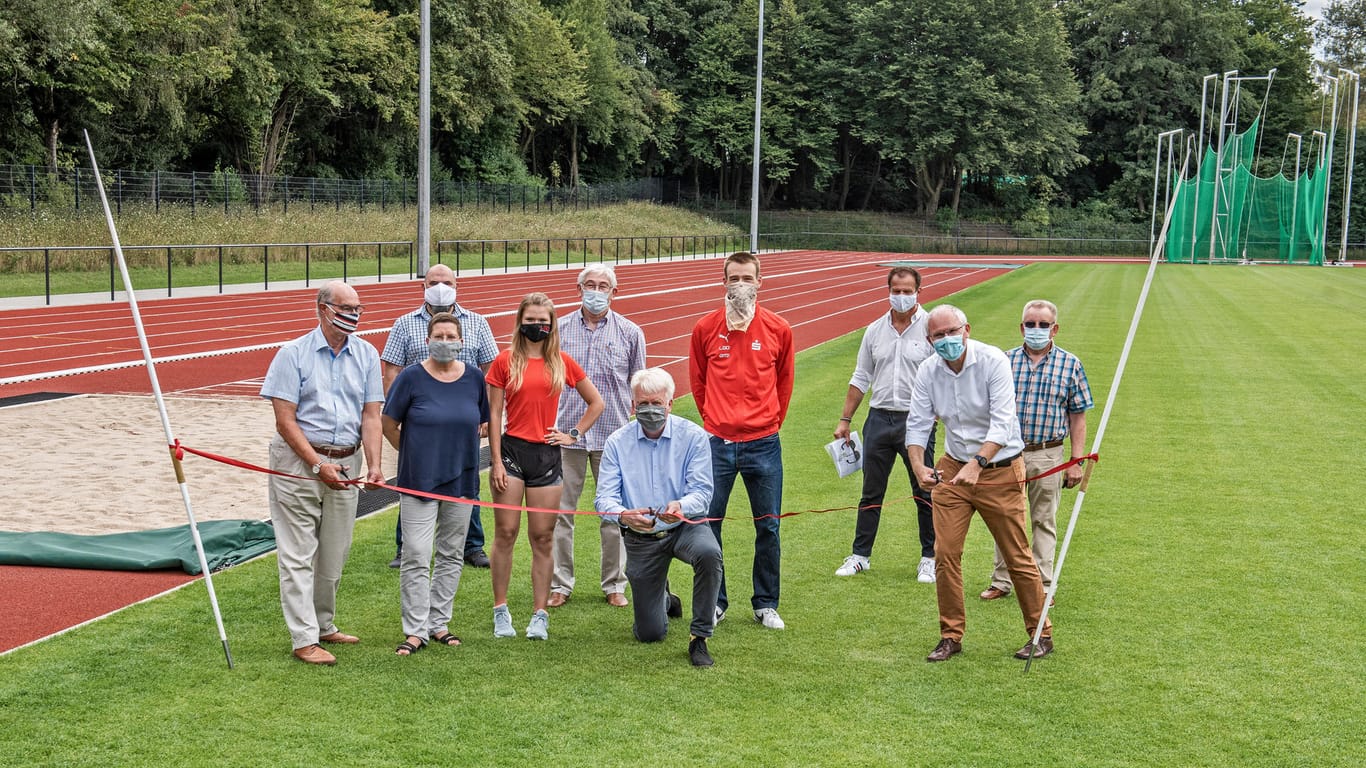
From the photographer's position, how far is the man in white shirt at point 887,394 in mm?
8031

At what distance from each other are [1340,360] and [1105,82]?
69.4m

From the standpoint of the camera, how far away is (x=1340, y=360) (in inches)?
822

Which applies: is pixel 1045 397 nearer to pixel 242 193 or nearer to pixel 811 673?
pixel 811 673

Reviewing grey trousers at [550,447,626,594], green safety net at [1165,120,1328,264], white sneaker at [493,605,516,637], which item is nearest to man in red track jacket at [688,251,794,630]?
grey trousers at [550,447,626,594]

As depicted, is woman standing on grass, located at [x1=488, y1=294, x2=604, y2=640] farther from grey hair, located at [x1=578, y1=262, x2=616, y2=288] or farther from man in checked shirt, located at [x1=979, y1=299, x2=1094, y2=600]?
man in checked shirt, located at [x1=979, y1=299, x2=1094, y2=600]

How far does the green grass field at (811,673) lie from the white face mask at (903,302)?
168 cm

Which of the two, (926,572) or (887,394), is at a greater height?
(887,394)

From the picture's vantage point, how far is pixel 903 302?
316 inches

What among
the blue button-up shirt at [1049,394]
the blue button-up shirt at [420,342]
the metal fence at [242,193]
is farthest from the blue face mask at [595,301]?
the metal fence at [242,193]

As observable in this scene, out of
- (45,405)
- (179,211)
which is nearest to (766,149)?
(179,211)

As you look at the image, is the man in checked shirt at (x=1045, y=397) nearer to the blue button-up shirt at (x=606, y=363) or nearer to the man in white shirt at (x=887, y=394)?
the man in white shirt at (x=887, y=394)

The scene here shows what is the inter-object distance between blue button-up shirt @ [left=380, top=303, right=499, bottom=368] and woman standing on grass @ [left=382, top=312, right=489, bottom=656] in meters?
1.41

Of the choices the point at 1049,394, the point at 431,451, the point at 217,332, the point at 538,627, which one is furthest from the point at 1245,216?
the point at 431,451

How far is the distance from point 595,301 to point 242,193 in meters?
41.5
